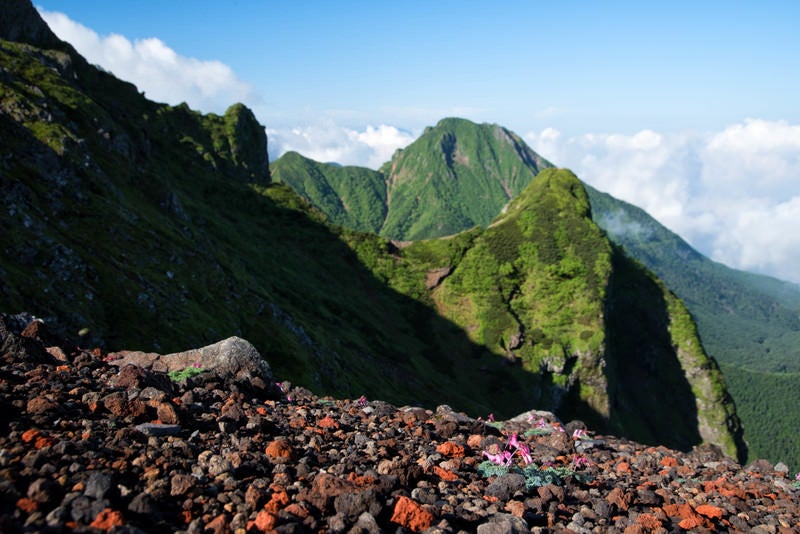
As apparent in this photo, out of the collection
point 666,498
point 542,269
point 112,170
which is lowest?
point 666,498

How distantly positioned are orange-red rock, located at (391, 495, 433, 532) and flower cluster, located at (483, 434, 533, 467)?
3693 millimetres

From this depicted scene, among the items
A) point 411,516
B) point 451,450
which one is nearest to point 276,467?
point 411,516

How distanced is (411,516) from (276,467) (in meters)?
2.51

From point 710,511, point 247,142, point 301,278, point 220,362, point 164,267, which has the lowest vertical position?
point 301,278

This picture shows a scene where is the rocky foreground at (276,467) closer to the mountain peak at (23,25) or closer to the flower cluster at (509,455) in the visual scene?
the flower cluster at (509,455)

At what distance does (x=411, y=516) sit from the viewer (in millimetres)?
6730

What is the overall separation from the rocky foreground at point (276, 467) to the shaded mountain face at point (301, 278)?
62.5 feet

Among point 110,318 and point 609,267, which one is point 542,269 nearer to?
point 609,267

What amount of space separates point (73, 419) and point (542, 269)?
132m

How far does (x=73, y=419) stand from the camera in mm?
7945

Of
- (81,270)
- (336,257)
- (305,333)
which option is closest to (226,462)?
(81,270)

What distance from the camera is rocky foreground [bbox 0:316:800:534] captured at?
6008 mm

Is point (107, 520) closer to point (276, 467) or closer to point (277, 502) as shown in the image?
point (277, 502)

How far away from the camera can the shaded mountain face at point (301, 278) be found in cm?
3494
